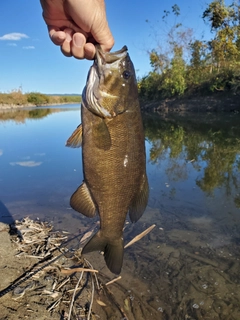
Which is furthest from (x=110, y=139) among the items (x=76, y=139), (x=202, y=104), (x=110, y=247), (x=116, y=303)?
(x=202, y=104)

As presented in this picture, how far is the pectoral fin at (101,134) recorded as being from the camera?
2.32 metres

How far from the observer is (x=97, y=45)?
2.56 m

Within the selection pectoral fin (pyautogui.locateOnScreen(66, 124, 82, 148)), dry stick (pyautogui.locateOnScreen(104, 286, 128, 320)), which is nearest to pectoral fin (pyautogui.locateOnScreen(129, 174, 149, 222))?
pectoral fin (pyautogui.locateOnScreen(66, 124, 82, 148))

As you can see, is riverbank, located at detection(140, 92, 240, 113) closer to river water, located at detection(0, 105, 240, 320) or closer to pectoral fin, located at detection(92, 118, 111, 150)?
river water, located at detection(0, 105, 240, 320)

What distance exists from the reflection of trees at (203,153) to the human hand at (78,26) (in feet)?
17.9

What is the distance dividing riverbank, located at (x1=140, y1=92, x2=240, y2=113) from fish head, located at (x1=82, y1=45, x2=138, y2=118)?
29.1 meters

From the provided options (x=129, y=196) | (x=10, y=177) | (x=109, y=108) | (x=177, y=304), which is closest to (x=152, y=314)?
(x=177, y=304)

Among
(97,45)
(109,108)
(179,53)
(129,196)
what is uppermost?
(179,53)

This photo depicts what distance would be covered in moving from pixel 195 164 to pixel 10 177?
6067mm

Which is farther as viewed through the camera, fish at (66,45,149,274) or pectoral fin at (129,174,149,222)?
pectoral fin at (129,174,149,222)

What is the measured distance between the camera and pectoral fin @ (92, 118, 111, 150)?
232cm

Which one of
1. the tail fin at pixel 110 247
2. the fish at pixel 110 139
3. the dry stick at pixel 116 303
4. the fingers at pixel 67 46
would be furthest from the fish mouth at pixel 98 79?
the dry stick at pixel 116 303

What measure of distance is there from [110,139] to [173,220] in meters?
4.07

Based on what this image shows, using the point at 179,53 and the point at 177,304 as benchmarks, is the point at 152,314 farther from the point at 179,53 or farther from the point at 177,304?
the point at 179,53
